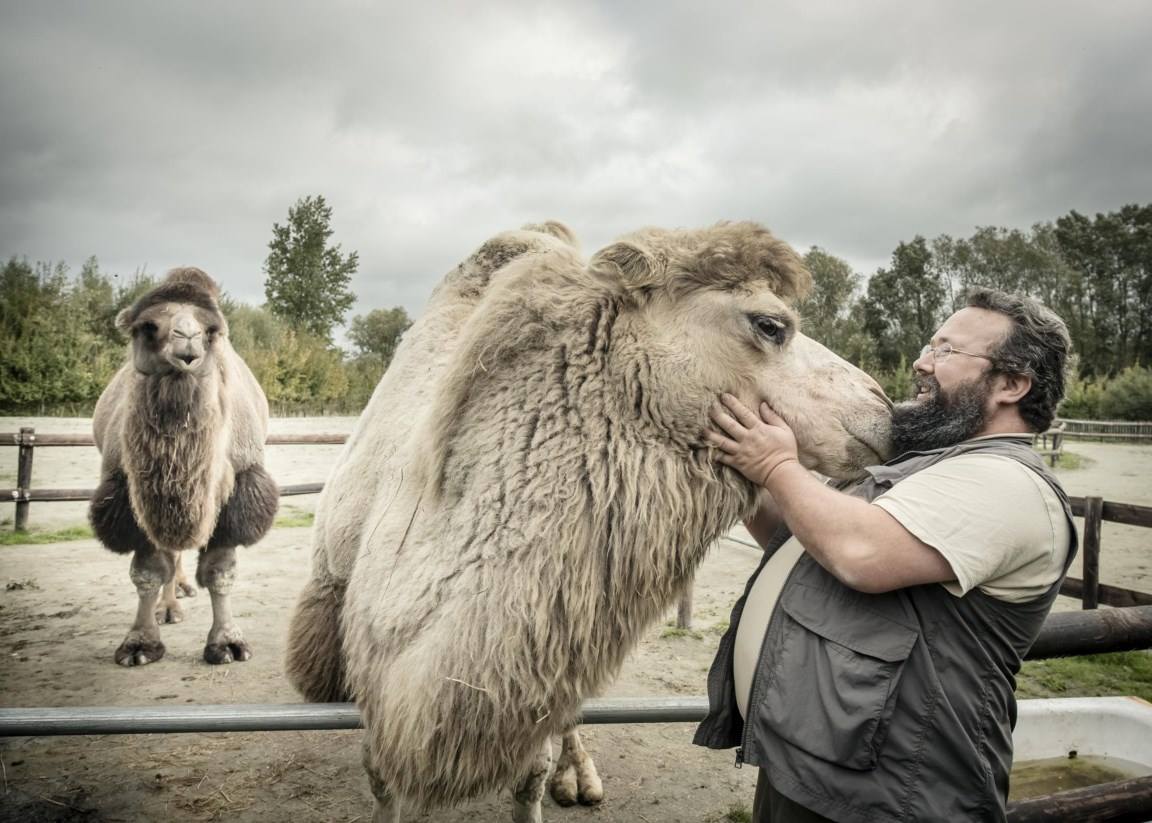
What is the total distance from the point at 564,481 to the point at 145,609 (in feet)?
16.6

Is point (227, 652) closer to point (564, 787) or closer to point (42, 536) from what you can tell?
point (564, 787)

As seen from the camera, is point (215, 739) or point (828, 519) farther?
point (215, 739)

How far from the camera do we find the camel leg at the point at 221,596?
5504 mm

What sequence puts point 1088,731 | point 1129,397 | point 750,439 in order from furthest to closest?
point 1129,397, point 1088,731, point 750,439

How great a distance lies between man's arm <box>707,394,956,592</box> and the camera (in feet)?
5.14

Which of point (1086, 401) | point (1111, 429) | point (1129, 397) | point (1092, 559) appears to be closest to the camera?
point (1092, 559)

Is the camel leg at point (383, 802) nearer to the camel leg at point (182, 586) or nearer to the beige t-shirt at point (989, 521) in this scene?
the beige t-shirt at point (989, 521)

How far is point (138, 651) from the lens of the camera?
5367 mm

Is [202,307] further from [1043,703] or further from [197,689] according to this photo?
[1043,703]

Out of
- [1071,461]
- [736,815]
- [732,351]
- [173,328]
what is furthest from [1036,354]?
[1071,461]

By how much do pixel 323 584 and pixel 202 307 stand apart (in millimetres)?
3269

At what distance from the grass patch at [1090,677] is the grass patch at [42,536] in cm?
1129

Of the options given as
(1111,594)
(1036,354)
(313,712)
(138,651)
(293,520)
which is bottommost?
(293,520)

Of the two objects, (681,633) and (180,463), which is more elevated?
(180,463)
